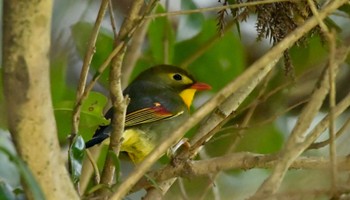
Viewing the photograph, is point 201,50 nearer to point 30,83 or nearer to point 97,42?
point 97,42

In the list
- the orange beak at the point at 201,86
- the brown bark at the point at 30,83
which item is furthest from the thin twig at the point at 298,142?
the orange beak at the point at 201,86

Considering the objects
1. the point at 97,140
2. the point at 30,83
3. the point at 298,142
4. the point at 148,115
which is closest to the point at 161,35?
the point at 148,115

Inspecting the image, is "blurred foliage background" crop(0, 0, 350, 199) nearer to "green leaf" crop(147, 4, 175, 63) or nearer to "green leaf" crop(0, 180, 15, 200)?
"green leaf" crop(147, 4, 175, 63)

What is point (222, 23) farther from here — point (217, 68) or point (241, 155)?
point (217, 68)

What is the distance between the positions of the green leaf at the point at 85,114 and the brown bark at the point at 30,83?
0.64 meters

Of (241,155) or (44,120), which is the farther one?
(241,155)

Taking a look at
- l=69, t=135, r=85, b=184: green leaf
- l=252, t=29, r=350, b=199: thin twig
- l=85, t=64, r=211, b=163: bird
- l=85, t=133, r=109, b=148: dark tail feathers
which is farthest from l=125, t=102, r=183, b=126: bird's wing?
l=252, t=29, r=350, b=199: thin twig

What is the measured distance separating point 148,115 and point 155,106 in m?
0.07

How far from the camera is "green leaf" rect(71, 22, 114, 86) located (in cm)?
232

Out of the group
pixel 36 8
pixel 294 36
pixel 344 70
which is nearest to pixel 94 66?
pixel 344 70

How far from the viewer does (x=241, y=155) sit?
1499mm

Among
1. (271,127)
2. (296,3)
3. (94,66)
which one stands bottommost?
(271,127)

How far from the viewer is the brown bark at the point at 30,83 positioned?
1.06 m

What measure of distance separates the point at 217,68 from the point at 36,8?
1.52 m
